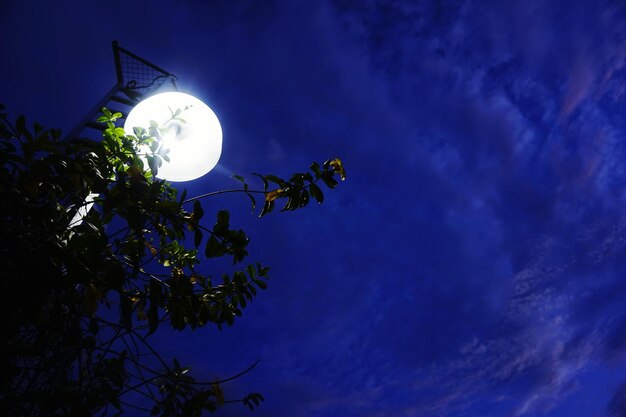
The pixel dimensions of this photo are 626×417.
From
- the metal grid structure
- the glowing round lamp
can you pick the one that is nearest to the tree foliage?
the glowing round lamp

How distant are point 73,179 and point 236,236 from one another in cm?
76

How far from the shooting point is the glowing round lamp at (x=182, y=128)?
2.02 metres

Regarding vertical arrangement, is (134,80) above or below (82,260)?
above

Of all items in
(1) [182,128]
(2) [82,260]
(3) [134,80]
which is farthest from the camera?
(3) [134,80]

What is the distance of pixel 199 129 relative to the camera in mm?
2061

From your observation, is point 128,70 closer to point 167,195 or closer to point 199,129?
point 167,195

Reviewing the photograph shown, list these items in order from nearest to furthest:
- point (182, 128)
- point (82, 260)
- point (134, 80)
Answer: point (82, 260), point (182, 128), point (134, 80)

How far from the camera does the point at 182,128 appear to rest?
2.03 m

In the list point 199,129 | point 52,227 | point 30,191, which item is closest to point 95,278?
point 52,227

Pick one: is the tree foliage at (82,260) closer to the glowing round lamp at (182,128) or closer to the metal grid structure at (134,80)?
the glowing round lamp at (182,128)

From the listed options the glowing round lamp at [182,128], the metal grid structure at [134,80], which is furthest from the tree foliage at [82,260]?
the metal grid structure at [134,80]

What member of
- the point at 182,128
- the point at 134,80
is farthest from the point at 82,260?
the point at 134,80

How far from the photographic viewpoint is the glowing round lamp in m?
2.02

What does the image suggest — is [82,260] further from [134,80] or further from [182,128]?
[134,80]
